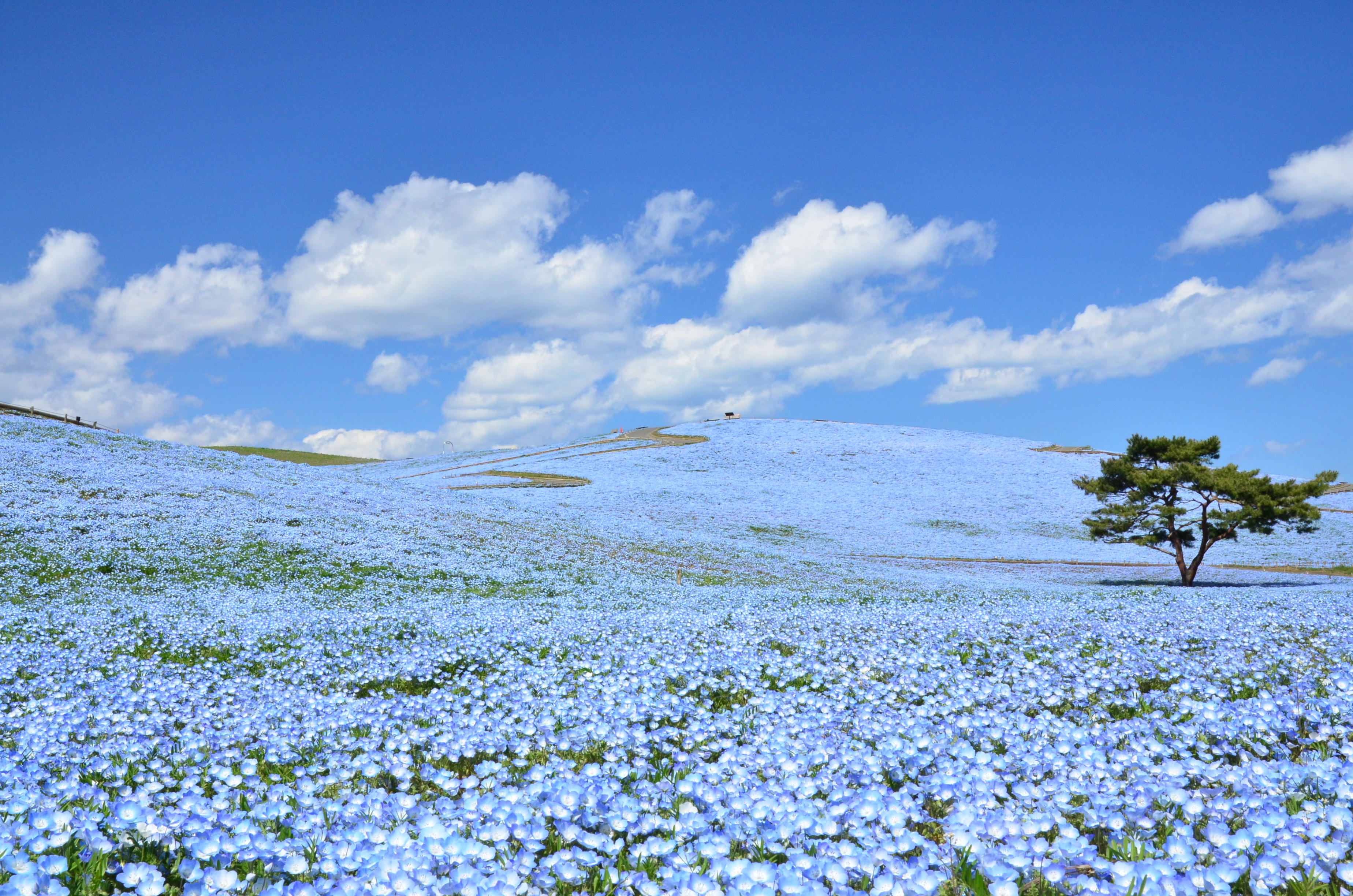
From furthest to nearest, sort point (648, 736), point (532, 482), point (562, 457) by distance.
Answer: point (562, 457) → point (532, 482) → point (648, 736)

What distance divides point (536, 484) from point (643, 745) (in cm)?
5357

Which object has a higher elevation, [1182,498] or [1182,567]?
[1182,498]

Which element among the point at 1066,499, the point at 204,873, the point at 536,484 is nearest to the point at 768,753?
the point at 204,873

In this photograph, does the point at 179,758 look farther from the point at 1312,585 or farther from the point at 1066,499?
the point at 1066,499

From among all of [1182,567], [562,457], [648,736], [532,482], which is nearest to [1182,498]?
[1182,567]

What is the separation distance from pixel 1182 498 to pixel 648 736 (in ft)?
119

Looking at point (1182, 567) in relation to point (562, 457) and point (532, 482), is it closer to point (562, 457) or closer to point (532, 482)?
point (532, 482)

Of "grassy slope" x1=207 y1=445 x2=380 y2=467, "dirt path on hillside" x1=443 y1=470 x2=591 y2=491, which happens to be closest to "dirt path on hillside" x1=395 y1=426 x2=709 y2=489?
"dirt path on hillside" x1=443 y1=470 x2=591 y2=491

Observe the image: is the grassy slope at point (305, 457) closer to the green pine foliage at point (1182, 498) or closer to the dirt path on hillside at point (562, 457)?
the dirt path on hillside at point (562, 457)

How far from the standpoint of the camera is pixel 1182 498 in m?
34.8

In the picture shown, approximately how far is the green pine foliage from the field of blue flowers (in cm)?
1064

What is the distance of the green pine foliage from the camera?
32188 millimetres

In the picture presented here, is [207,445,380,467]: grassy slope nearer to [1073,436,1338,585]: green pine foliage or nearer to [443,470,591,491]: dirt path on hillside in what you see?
[443,470,591,491]: dirt path on hillside

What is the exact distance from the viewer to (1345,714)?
734 centimetres
